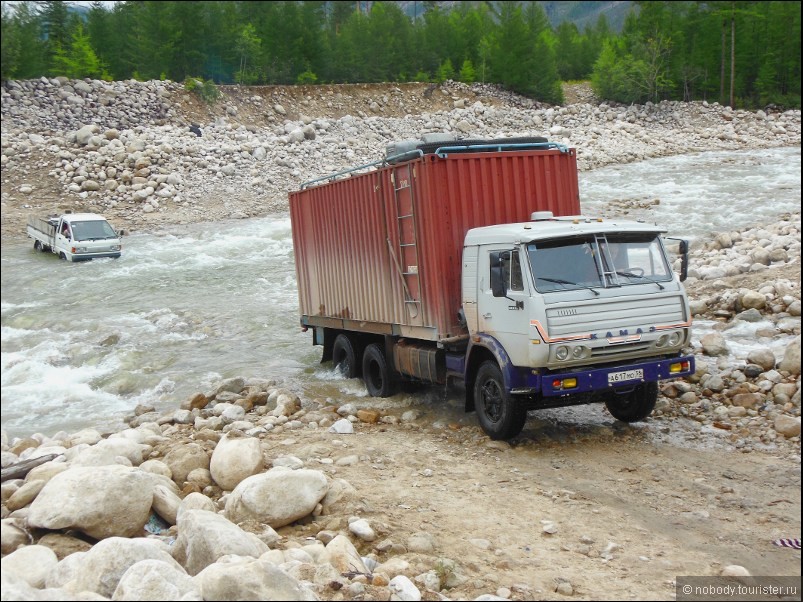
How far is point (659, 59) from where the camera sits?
34.5 meters

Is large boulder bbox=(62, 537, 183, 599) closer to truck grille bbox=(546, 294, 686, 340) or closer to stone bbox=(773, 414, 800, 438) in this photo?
truck grille bbox=(546, 294, 686, 340)

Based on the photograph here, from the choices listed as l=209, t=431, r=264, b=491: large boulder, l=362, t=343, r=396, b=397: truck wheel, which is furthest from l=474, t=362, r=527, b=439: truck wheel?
l=209, t=431, r=264, b=491: large boulder

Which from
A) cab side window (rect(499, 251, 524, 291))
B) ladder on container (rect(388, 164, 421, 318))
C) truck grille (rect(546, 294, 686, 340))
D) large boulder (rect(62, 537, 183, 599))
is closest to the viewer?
large boulder (rect(62, 537, 183, 599))

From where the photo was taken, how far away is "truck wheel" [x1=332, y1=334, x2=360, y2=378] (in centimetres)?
1272

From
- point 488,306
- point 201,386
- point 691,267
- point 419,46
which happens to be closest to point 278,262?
point 201,386

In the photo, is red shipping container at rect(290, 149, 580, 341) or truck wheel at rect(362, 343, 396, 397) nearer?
red shipping container at rect(290, 149, 580, 341)

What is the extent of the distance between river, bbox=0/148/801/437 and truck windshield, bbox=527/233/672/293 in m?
3.00

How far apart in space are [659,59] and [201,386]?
28.8 meters

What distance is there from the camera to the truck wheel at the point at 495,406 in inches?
331

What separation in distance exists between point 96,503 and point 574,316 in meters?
4.83

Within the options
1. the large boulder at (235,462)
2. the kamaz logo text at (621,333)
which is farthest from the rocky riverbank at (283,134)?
the kamaz logo text at (621,333)

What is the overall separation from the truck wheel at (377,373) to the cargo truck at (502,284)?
3 centimetres

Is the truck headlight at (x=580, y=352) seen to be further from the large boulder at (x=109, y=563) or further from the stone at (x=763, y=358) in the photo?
the large boulder at (x=109, y=563)

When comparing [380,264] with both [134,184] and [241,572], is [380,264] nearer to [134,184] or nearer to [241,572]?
[241,572]
